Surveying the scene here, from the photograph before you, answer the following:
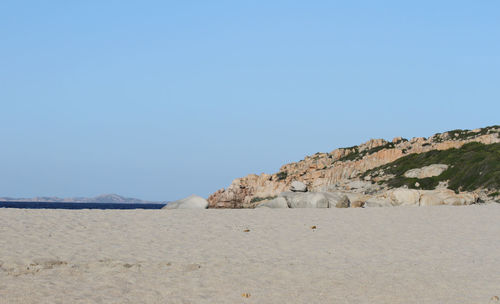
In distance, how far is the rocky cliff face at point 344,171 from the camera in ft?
343

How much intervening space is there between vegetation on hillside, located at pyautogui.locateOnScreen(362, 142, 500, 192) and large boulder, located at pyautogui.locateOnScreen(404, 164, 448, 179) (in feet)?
3.79

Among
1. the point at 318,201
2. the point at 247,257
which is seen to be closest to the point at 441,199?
the point at 318,201

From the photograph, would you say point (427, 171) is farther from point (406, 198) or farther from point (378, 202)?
point (406, 198)

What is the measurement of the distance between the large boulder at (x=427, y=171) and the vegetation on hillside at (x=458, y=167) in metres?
1.16

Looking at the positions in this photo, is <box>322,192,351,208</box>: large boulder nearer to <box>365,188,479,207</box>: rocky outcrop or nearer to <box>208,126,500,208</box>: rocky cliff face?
<box>365,188,479,207</box>: rocky outcrop

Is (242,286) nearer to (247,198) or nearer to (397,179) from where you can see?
(397,179)

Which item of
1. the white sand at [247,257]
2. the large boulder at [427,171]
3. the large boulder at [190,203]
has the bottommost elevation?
the white sand at [247,257]

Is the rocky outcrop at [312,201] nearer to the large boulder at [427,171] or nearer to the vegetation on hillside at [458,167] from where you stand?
the vegetation on hillside at [458,167]

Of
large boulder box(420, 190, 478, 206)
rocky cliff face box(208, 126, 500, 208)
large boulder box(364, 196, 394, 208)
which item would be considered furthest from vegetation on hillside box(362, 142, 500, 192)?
large boulder box(364, 196, 394, 208)

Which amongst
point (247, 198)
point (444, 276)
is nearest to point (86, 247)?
point (444, 276)

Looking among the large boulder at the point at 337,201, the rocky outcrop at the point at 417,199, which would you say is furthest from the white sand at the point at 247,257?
the rocky outcrop at the point at 417,199

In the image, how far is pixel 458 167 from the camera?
86.1 m

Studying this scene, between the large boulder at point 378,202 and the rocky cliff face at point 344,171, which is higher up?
the rocky cliff face at point 344,171

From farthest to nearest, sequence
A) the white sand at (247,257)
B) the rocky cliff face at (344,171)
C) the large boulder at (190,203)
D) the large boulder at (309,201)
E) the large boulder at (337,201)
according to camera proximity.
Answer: the rocky cliff face at (344,171) < the large boulder at (190,203) < the large boulder at (337,201) < the large boulder at (309,201) < the white sand at (247,257)
